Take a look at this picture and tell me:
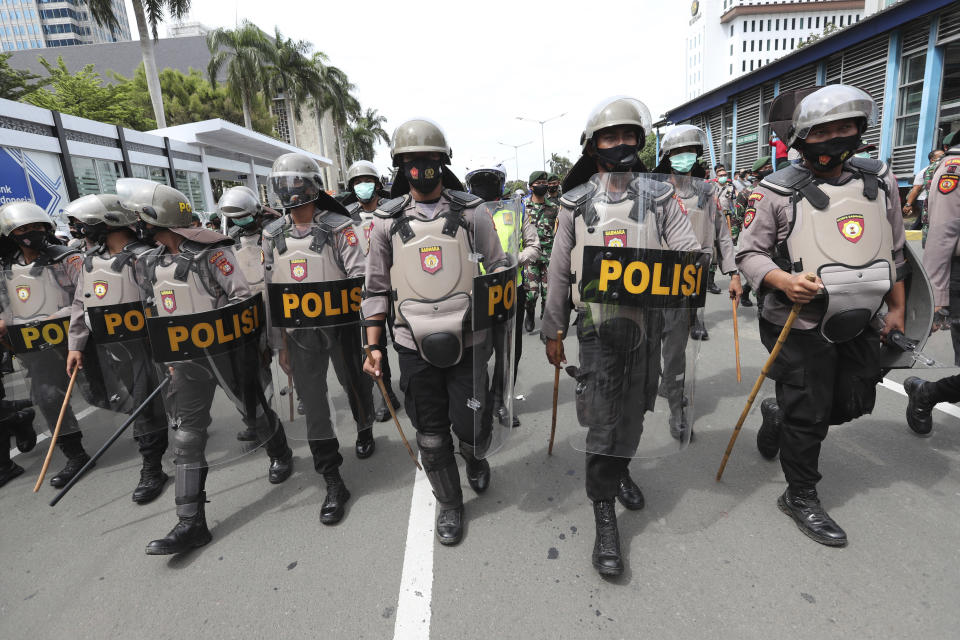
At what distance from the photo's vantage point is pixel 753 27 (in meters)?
77.0

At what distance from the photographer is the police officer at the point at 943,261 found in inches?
120

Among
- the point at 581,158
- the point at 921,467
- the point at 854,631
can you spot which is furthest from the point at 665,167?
the point at 854,631

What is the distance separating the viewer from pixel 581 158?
2.50m

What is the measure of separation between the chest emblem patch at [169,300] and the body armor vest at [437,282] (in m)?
1.34

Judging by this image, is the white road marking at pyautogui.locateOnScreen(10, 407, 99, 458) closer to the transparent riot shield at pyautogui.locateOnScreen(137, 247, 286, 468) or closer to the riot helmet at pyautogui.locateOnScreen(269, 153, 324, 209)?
the transparent riot shield at pyautogui.locateOnScreen(137, 247, 286, 468)

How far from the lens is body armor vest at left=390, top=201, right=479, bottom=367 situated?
243cm

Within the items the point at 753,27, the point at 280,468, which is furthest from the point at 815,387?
the point at 753,27

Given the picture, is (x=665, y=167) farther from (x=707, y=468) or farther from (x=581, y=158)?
(x=707, y=468)

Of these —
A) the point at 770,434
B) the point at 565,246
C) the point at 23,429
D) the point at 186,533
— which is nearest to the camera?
the point at 565,246

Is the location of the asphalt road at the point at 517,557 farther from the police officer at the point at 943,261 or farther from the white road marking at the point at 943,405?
the police officer at the point at 943,261

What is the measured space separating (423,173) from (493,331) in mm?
877

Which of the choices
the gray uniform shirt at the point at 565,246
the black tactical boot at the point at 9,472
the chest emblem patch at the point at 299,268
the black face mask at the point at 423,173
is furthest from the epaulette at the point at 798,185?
the black tactical boot at the point at 9,472

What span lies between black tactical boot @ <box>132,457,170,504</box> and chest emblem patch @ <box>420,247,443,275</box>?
2433mm

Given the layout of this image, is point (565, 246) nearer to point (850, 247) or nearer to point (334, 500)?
point (850, 247)
